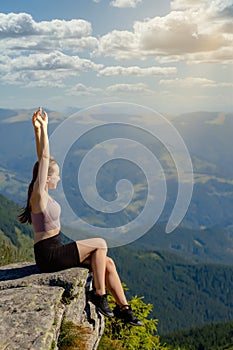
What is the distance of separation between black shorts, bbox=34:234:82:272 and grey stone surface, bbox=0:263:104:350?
0.17 m

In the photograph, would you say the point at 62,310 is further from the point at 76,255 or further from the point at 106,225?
the point at 106,225

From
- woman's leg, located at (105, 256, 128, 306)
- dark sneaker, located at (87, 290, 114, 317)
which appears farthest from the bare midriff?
dark sneaker, located at (87, 290, 114, 317)

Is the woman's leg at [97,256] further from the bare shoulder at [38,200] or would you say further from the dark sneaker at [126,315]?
the bare shoulder at [38,200]

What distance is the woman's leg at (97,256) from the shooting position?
1011 cm

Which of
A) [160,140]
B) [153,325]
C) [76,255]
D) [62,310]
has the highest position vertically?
[160,140]

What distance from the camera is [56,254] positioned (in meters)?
10.3

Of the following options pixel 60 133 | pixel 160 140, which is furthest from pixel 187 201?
pixel 60 133

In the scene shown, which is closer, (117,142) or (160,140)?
(160,140)

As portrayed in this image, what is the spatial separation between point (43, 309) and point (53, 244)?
177 cm

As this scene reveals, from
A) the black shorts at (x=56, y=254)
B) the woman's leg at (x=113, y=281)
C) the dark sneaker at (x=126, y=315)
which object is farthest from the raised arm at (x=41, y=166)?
the dark sneaker at (x=126, y=315)

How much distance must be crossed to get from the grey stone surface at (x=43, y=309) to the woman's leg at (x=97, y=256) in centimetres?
27

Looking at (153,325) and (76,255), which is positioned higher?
(76,255)

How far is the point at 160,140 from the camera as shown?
9.77m

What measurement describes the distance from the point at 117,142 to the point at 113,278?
9.85 feet
